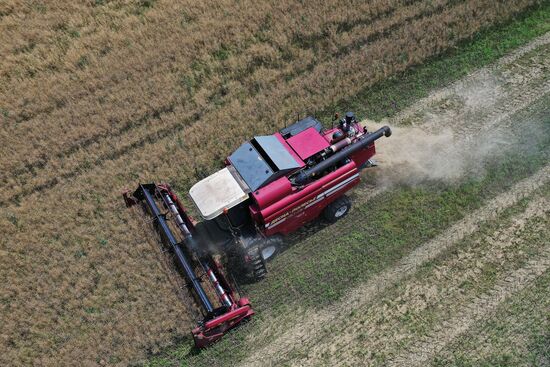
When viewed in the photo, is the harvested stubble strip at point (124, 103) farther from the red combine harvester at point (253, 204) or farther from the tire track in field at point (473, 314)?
the tire track in field at point (473, 314)

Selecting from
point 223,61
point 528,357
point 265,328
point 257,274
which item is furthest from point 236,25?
point 528,357

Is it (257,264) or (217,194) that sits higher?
(217,194)

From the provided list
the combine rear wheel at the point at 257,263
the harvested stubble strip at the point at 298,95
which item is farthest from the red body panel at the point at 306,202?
the harvested stubble strip at the point at 298,95

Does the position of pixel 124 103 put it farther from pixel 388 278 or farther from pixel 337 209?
pixel 388 278

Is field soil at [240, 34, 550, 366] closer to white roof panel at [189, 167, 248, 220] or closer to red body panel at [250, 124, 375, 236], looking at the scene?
red body panel at [250, 124, 375, 236]

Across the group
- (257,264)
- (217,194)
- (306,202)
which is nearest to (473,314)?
(306,202)

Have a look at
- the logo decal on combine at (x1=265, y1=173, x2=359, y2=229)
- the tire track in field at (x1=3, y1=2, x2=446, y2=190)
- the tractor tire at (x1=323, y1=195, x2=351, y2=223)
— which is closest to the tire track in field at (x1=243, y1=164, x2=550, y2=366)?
the tractor tire at (x1=323, y1=195, x2=351, y2=223)
